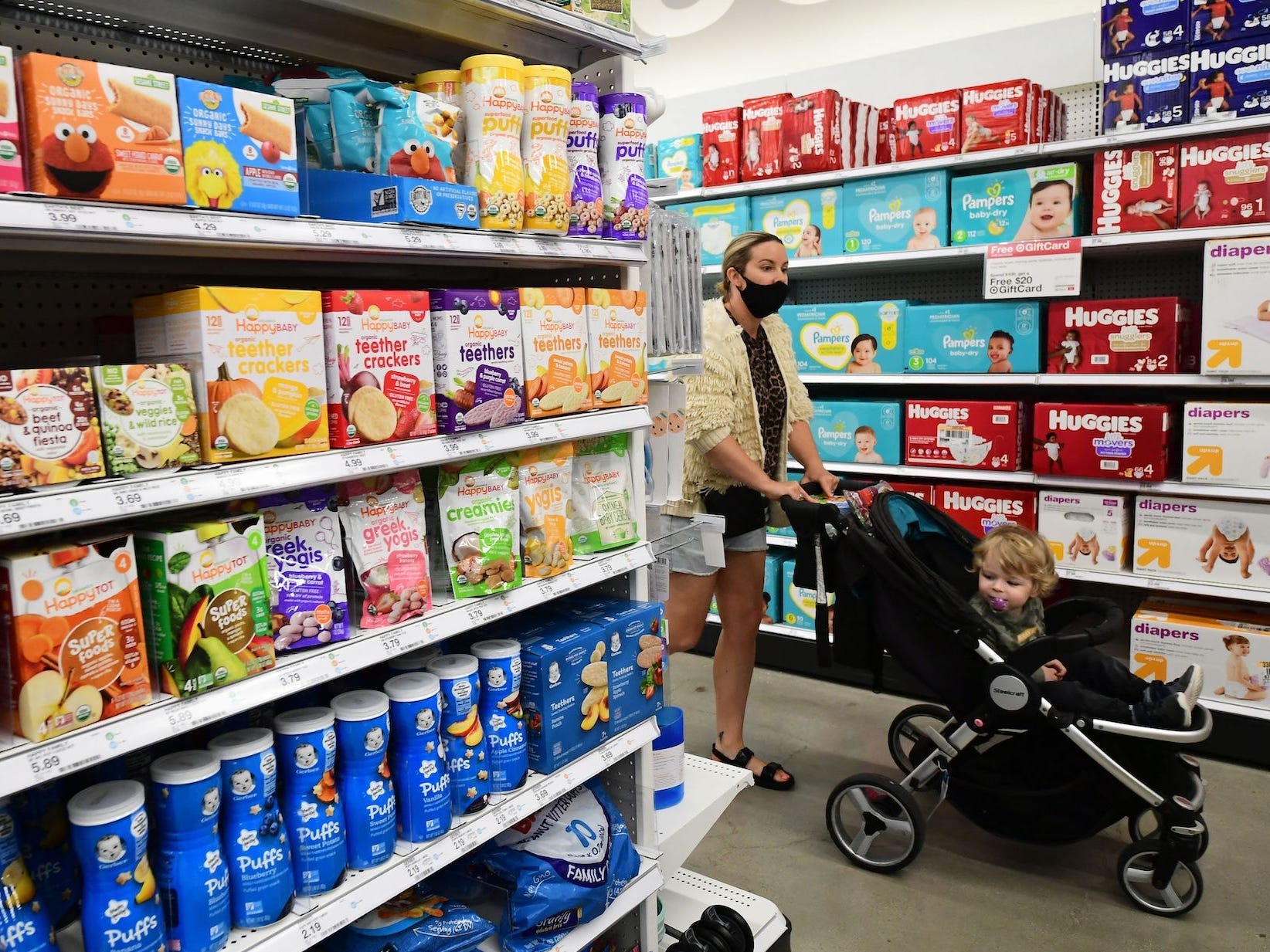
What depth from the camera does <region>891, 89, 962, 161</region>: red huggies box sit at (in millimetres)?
3818

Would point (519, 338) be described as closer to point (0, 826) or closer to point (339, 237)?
point (339, 237)

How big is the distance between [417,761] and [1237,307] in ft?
10.1

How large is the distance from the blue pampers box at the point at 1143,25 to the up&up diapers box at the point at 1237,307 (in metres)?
0.71

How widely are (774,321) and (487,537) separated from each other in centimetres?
186

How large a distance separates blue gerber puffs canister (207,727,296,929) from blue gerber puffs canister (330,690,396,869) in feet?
0.44

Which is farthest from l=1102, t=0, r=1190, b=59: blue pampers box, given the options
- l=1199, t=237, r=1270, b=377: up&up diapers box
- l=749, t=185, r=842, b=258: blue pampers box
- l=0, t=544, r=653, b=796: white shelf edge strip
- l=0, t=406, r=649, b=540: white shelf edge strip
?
l=0, t=544, r=653, b=796: white shelf edge strip

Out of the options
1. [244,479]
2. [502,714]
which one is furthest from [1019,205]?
[244,479]

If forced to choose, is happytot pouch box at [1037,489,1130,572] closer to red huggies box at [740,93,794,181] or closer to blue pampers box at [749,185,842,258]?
blue pampers box at [749,185,842,258]

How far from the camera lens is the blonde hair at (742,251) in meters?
3.09

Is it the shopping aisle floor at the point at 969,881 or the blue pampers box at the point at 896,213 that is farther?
the blue pampers box at the point at 896,213

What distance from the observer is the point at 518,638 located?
1.86 metres

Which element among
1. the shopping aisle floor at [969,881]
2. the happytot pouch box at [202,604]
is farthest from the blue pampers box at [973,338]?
the happytot pouch box at [202,604]

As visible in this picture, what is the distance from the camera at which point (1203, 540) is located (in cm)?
340

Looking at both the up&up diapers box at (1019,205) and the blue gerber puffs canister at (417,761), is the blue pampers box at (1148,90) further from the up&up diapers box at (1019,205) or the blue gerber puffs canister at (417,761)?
the blue gerber puffs canister at (417,761)
